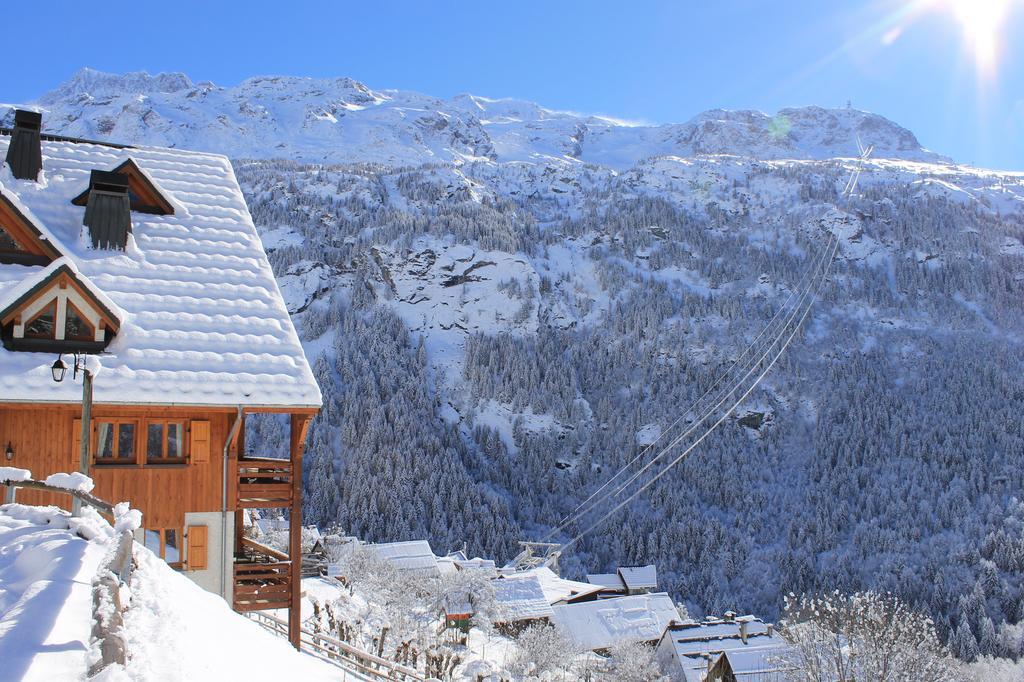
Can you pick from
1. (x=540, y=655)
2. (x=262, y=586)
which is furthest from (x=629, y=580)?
(x=262, y=586)

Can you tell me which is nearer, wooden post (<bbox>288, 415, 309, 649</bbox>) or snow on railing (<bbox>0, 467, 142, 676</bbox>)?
snow on railing (<bbox>0, 467, 142, 676</bbox>)

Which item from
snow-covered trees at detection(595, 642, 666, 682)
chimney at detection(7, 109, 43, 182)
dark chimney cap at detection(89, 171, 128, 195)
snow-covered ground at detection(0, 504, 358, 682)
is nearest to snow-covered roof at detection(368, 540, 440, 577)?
snow-covered trees at detection(595, 642, 666, 682)

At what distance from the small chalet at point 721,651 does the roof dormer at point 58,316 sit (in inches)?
1405

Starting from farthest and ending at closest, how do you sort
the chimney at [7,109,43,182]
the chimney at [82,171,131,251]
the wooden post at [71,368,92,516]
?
the chimney at [7,109,43,182], the chimney at [82,171,131,251], the wooden post at [71,368,92,516]

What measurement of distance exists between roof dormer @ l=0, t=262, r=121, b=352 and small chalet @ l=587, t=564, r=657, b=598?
6345 cm

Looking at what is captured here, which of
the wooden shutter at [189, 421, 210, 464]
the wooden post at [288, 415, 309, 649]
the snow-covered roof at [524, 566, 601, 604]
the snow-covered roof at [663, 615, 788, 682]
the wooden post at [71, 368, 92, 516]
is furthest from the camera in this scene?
the snow-covered roof at [524, 566, 601, 604]

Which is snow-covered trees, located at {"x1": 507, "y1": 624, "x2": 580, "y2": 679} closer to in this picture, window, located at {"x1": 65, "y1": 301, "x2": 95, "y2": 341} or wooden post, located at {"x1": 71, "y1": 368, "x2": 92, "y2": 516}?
window, located at {"x1": 65, "y1": 301, "x2": 95, "y2": 341}

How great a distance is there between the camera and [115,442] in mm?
14820

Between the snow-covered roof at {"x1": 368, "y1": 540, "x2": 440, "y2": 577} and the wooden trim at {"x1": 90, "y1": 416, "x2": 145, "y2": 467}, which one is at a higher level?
the wooden trim at {"x1": 90, "y1": 416, "x2": 145, "y2": 467}

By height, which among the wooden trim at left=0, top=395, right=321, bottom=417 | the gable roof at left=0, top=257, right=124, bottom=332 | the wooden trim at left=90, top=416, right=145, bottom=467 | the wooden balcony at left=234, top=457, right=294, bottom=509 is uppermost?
the gable roof at left=0, top=257, right=124, bottom=332

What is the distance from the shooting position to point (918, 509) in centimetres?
11506

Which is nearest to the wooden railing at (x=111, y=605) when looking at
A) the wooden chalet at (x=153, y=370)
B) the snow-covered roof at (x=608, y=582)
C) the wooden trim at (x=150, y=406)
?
the wooden chalet at (x=153, y=370)

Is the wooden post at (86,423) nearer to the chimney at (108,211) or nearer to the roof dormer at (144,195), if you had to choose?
the chimney at (108,211)

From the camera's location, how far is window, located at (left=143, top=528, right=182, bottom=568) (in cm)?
1485
